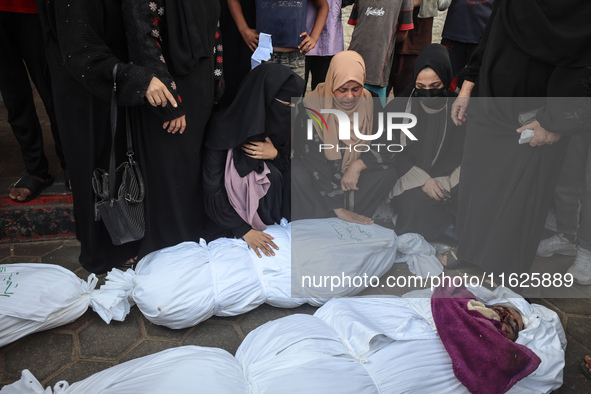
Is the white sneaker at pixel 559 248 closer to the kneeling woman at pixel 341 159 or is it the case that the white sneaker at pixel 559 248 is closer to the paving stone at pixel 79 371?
the kneeling woman at pixel 341 159

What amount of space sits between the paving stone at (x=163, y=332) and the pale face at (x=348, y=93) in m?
1.48

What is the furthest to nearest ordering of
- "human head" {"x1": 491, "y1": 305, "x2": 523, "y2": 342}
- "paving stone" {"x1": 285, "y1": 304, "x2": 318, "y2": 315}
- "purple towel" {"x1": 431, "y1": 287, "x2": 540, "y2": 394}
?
"paving stone" {"x1": 285, "y1": 304, "x2": 318, "y2": 315}
"human head" {"x1": 491, "y1": 305, "x2": 523, "y2": 342}
"purple towel" {"x1": 431, "y1": 287, "x2": 540, "y2": 394}

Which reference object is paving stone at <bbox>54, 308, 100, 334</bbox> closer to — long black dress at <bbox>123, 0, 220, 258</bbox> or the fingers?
long black dress at <bbox>123, 0, 220, 258</bbox>

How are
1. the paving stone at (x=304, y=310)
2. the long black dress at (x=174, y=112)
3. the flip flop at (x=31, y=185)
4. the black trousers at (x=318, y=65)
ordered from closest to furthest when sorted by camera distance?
1. the long black dress at (x=174, y=112)
2. the paving stone at (x=304, y=310)
3. the flip flop at (x=31, y=185)
4. the black trousers at (x=318, y=65)

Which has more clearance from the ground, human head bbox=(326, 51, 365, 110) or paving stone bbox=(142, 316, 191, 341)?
human head bbox=(326, 51, 365, 110)

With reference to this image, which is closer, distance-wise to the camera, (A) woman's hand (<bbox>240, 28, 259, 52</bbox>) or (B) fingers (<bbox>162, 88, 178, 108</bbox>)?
(B) fingers (<bbox>162, 88, 178, 108</bbox>)

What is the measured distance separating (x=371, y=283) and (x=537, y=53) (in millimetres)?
1260

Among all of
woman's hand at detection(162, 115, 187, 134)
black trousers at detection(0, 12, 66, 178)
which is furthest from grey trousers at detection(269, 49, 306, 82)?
black trousers at detection(0, 12, 66, 178)

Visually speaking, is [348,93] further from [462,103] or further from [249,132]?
[249,132]

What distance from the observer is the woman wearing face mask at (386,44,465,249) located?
8.30 ft

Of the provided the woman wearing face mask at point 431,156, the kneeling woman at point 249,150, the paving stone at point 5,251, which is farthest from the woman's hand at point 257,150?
the paving stone at point 5,251

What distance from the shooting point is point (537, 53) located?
1789 mm

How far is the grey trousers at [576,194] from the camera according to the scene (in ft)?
7.43

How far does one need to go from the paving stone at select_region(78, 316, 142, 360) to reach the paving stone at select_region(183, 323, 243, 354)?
230 millimetres
